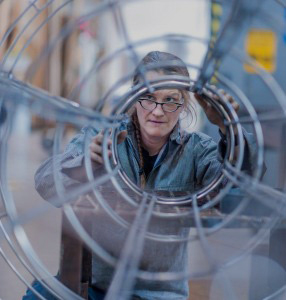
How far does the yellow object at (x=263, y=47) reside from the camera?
348cm

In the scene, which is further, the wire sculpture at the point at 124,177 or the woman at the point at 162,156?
the woman at the point at 162,156

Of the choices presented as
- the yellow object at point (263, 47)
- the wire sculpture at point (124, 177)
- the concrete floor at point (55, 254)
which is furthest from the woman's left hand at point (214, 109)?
the yellow object at point (263, 47)

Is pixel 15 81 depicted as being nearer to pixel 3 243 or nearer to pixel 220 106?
pixel 220 106

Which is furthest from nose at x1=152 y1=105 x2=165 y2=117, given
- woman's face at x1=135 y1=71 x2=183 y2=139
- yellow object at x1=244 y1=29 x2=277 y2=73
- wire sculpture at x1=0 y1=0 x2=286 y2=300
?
yellow object at x1=244 y1=29 x2=277 y2=73

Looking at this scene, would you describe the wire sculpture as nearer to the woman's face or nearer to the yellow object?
the woman's face

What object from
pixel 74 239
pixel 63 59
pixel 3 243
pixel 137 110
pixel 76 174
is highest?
pixel 63 59

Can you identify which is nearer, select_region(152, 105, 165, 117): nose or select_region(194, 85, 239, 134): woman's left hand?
select_region(194, 85, 239, 134): woman's left hand

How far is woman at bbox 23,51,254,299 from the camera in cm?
137

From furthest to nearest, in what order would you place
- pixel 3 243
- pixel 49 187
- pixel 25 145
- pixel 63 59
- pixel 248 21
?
pixel 63 59 → pixel 25 145 → pixel 3 243 → pixel 49 187 → pixel 248 21

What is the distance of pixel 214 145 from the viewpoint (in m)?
1.47

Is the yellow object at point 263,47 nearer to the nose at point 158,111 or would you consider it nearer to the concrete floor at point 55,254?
the concrete floor at point 55,254

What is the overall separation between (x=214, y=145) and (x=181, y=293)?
1.14ft

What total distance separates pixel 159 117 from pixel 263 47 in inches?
91.1

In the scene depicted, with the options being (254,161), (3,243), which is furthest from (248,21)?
(3,243)
